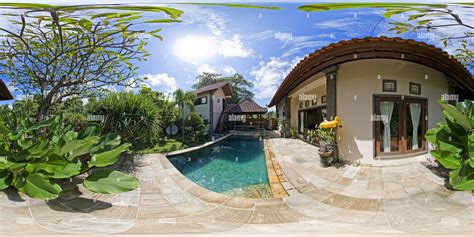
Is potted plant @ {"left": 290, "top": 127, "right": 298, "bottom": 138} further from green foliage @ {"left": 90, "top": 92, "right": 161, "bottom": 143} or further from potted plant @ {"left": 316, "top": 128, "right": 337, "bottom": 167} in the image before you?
green foliage @ {"left": 90, "top": 92, "right": 161, "bottom": 143}

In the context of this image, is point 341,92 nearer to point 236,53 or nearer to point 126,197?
point 236,53

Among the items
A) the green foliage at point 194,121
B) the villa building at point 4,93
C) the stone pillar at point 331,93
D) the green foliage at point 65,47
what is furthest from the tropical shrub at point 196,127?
the villa building at point 4,93

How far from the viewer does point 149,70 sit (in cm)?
86

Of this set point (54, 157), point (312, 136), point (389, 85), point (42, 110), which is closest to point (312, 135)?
point (312, 136)

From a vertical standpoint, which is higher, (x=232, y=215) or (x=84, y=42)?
(x=84, y=42)

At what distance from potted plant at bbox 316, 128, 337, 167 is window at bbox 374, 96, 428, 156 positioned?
6.4 inches

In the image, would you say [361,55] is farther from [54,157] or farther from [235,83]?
[54,157]

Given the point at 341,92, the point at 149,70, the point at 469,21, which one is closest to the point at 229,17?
the point at 149,70

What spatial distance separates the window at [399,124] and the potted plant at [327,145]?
163mm

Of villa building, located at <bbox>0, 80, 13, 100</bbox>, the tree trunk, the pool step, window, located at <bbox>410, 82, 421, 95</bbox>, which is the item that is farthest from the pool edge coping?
villa building, located at <bbox>0, 80, 13, 100</bbox>

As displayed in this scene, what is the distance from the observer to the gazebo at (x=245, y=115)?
2.72 feet

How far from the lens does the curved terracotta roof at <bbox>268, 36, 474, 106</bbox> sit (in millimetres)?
790

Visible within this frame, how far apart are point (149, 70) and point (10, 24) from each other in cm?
78

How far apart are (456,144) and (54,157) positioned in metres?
1.75
